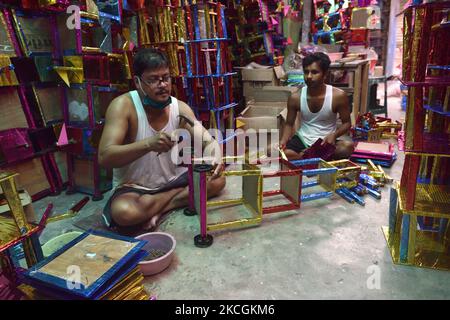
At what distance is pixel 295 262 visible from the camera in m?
1.96

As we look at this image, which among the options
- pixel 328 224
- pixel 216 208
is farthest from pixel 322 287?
pixel 216 208

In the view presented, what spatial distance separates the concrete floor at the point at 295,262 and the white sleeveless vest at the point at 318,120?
1022mm

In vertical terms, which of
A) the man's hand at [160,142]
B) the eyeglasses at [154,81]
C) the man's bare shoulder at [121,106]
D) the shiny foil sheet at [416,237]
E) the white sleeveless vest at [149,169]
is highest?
the eyeglasses at [154,81]

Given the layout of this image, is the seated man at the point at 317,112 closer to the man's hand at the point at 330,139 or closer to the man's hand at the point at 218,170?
the man's hand at the point at 330,139

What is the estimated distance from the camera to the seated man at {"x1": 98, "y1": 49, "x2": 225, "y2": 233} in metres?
2.11

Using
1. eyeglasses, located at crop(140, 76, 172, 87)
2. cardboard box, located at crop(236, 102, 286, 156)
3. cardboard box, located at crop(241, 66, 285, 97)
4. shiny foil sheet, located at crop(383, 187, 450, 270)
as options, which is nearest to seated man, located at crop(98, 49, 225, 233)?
eyeglasses, located at crop(140, 76, 172, 87)

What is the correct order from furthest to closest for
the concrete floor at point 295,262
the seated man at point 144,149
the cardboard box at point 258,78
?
1. the cardboard box at point 258,78
2. the seated man at point 144,149
3. the concrete floor at point 295,262

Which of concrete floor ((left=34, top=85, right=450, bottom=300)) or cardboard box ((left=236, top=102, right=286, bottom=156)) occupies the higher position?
cardboard box ((left=236, top=102, right=286, bottom=156))

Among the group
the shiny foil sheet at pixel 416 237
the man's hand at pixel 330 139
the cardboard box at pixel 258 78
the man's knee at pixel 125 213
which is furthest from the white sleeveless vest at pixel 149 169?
the cardboard box at pixel 258 78

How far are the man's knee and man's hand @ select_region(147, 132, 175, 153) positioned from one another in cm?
47

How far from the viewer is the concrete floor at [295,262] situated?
1.72m

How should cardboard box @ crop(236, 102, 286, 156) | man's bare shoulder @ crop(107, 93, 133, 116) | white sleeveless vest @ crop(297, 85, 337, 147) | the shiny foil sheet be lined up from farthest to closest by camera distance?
cardboard box @ crop(236, 102, 286, 156) < white sleeveless vest @ crop(297, 85, 337, 147) < man's bare shoulder @ crop(107, 93, 133, 116) < the shiny foil sheet

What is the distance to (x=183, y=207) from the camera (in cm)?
272

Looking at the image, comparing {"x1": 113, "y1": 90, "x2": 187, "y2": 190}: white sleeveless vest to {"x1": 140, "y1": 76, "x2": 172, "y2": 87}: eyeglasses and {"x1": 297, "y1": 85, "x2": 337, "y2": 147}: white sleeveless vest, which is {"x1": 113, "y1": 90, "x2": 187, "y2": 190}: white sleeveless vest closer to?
{"x1": 140, "y1": 76, "x2": 172, "y2": 87}: eyeglasses
